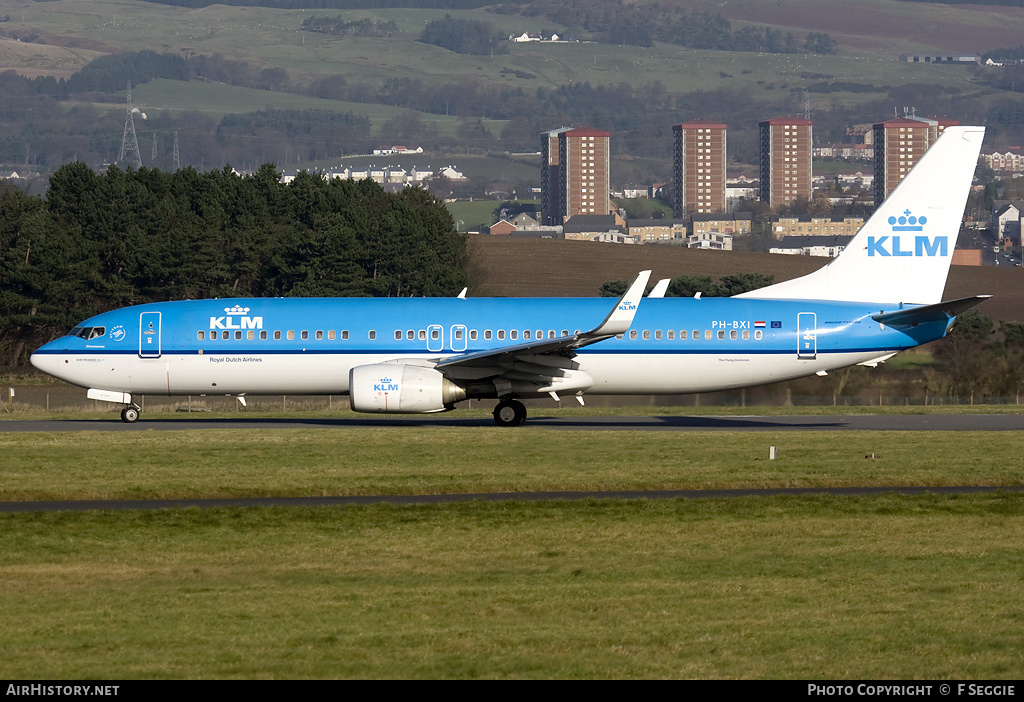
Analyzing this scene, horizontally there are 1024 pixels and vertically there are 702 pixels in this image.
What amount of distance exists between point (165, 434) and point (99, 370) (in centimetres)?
537

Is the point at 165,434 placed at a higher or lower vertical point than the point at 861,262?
lower

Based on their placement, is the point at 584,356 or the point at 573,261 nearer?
the point at 584,356

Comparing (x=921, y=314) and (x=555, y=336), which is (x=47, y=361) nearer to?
(x=555, y=336)

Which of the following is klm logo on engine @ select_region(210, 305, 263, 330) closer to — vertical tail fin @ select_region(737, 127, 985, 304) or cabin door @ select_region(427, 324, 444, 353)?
cabin door @ select_region(427, 324, 444, 353)

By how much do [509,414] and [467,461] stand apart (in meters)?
9.63

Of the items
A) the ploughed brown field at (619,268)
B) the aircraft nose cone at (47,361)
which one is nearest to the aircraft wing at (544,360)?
the aircraft nose cone at (47,361)

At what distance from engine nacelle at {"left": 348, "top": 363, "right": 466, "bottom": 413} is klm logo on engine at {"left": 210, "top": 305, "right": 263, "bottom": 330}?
12.5 ft

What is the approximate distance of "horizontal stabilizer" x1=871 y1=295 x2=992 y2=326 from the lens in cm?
3593

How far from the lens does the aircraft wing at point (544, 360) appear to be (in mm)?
34469

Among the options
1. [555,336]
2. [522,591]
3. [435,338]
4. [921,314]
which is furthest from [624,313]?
[522,591]

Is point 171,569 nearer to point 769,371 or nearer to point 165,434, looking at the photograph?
point 165,434

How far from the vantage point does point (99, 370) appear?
3828 cm

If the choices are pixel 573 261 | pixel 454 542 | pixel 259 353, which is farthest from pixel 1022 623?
pixel 573 261

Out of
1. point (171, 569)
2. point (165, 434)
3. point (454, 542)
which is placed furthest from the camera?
point (165, 434)
